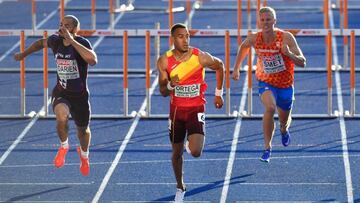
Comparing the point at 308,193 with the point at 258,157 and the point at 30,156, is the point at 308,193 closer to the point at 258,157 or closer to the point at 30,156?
the point at 258,157

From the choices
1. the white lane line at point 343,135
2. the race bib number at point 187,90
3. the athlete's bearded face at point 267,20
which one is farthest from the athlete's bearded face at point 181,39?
the white lane line at point 343,135

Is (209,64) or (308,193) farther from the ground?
(209,64)

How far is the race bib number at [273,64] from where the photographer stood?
17312mm

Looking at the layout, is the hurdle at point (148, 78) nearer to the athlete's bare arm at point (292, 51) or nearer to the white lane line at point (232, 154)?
the white lane line at point (232, 154)

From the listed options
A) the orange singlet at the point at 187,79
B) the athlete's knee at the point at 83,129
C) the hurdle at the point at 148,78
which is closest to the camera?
the orange singlet at the point at 187,79

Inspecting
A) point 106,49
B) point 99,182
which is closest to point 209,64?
point 99,182

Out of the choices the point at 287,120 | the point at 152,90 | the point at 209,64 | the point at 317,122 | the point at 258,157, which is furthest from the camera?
the point at 152,90

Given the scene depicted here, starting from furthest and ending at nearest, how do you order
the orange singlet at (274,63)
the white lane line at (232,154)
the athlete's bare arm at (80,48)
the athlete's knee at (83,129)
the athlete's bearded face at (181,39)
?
the white lane line at (232,154) → the athlete's knee at (83,129) → the orange singlet at (274,63) → the athlete's bare arm at (80,48) → the athlete's bearded face at (181,39)

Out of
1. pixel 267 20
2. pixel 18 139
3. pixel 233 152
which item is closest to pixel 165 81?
pixel 267 20

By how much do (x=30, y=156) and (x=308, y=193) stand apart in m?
4.23

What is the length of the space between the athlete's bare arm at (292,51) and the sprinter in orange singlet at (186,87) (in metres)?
0.94

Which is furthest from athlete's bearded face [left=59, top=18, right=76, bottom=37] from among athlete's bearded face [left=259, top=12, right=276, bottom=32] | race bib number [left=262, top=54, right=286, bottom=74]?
race bib number [left=262, top=54, right=286, bottom=74]

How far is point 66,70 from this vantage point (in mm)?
16922

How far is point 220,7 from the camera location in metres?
31.9
